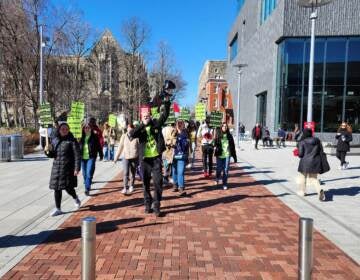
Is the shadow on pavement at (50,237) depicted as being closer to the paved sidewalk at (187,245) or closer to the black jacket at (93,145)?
the paved sidewalk at (187,245)

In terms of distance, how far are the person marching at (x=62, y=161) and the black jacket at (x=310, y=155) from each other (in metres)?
4.70

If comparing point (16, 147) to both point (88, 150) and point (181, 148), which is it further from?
point (181, 148)

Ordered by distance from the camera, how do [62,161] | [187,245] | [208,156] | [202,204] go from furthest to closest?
1. [208,156]
2. [202,204]
3. [62,161]
4. [187,245]

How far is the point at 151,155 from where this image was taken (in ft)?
23.9

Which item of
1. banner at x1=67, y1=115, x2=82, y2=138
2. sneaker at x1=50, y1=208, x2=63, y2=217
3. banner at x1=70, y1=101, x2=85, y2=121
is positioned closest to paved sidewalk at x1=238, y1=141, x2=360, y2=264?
sneaker at x1=50, y1=208, x2=63, y2=217

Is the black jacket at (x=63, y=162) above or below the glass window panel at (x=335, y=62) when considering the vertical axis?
below

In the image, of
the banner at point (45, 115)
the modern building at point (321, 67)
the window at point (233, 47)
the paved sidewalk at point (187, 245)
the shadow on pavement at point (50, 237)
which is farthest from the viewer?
the window at point (233, 47)

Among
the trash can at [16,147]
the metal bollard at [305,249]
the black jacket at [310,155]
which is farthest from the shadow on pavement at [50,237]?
the trash can at [16,147]

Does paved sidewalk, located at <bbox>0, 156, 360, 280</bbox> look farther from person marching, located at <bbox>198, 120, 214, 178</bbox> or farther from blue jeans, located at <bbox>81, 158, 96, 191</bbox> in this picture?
person marching, located at <bbox>198, 120, 214, 178</bbox>

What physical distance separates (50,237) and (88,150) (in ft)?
10.5

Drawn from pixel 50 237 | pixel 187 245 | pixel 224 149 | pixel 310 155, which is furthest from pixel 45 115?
pixel 187 245

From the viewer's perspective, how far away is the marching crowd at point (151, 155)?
281 inches

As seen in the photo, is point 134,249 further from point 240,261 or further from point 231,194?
point 231,194

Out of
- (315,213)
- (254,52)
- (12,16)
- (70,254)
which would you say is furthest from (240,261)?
(254,52)
